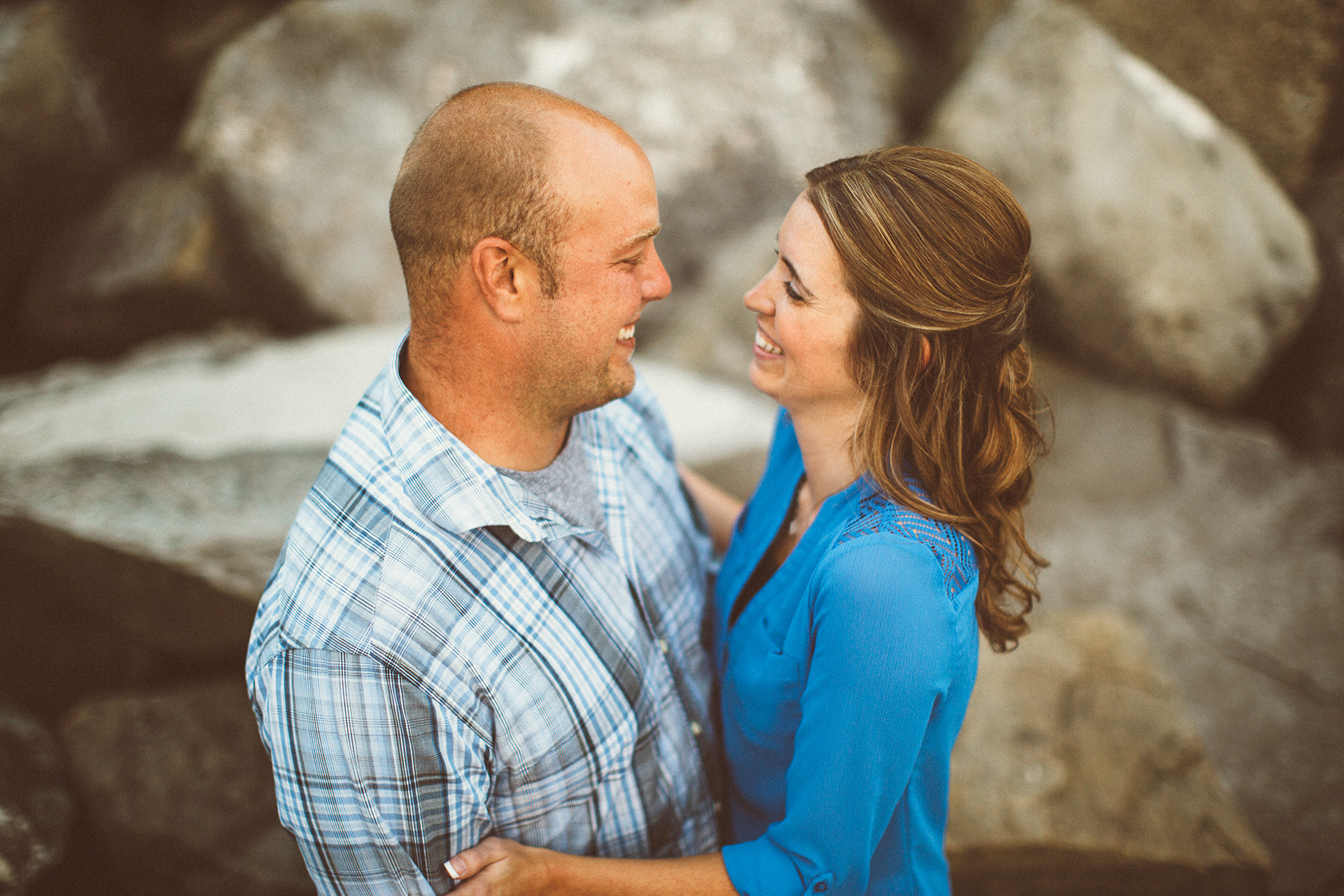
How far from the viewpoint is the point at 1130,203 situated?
12.1 feet

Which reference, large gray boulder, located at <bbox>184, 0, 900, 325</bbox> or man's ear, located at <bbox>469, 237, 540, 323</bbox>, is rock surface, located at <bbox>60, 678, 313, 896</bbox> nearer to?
man's ear, located at <bbox>469, 237, 540, 323</bbox>

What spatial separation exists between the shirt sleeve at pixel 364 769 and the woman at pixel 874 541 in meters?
0.10

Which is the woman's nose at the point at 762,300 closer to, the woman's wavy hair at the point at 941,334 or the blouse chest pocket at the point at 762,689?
the woman's wavy hair at the point at 941,334

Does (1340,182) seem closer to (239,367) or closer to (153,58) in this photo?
(239,367)

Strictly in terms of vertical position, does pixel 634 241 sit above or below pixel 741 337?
above

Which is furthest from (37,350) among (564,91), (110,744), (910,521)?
(910,521)

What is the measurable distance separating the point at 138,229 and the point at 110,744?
7.99 feet

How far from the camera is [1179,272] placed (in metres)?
3.79

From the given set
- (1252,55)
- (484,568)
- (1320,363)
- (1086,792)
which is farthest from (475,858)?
(1252,55)

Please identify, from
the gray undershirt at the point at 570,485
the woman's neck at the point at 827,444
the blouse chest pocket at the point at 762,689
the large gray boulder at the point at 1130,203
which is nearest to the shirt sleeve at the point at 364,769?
the gray undershirt at the point at 570,485

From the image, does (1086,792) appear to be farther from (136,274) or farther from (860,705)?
(136,274)

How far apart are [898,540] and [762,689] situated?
0.40 meters

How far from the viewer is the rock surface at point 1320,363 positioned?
3.89m

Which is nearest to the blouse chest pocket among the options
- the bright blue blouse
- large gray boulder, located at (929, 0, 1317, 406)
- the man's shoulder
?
the bright blue blouse
